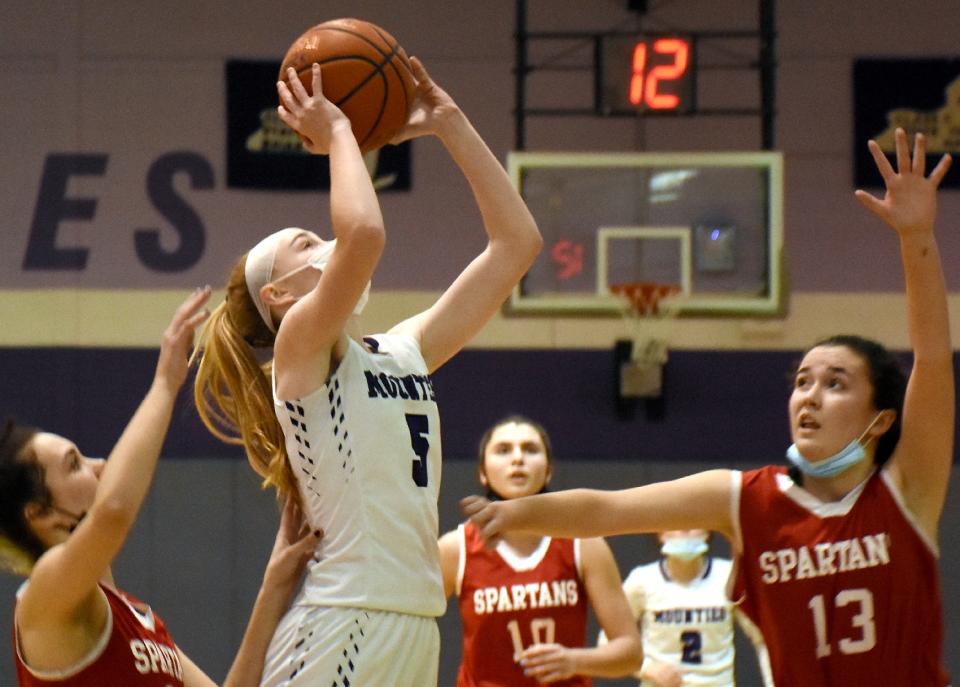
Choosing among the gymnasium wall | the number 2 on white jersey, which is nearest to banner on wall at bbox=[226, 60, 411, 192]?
the gymnasium wall

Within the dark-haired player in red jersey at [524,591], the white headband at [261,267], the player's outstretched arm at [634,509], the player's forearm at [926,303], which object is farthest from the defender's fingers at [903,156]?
the dark-haired player in red jersey at [524,591]

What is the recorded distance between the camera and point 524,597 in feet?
15.5

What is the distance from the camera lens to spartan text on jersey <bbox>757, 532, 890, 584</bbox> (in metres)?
2.76

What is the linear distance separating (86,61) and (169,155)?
741mm

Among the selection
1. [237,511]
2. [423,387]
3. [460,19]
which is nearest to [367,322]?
[237,511]

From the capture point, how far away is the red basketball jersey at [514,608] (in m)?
4.66

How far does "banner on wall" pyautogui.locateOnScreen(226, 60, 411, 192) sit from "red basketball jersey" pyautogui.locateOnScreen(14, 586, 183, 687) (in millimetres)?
5474

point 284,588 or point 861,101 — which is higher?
point 861,101

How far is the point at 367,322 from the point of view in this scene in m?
8.13

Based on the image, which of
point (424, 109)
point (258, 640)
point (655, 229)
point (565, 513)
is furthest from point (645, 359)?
point (258, 640)

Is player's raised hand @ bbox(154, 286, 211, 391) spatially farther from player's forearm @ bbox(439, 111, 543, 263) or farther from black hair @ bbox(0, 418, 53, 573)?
player's forearm @ bbox(439, 111, 543, 263)

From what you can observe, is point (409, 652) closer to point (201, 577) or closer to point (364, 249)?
point (364, 249)

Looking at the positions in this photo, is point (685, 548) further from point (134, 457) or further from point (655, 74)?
point (134, 457)

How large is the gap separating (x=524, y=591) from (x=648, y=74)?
10.1 feet
